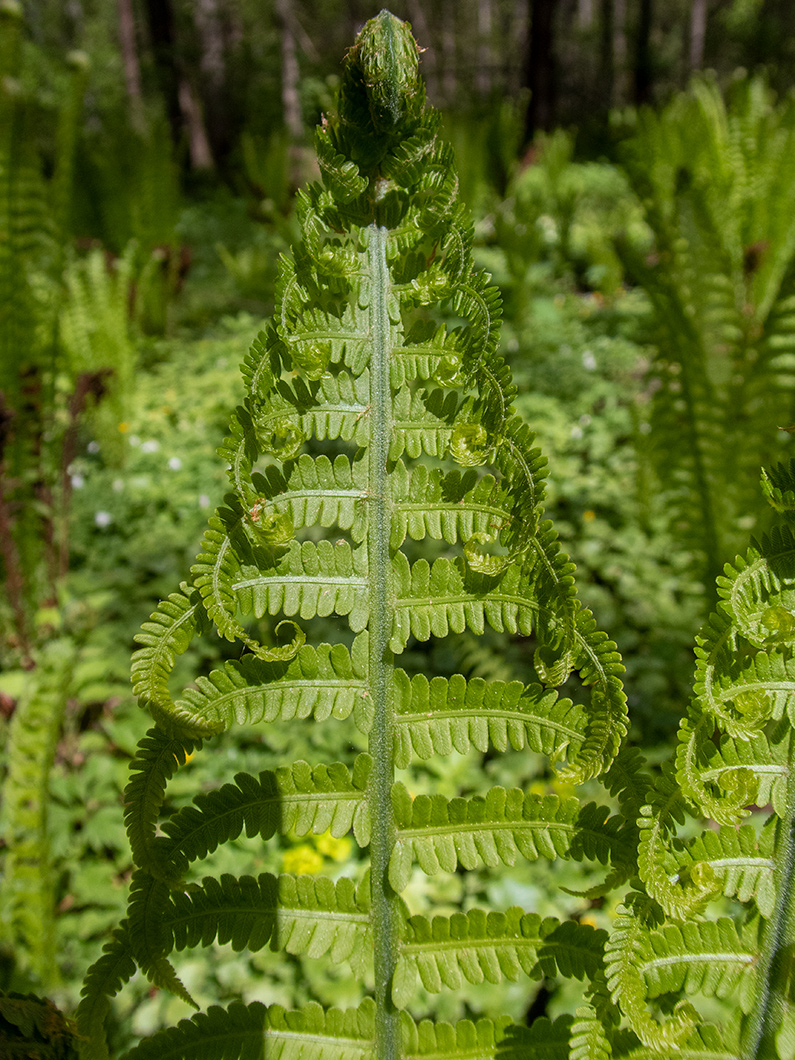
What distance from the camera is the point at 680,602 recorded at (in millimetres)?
2264

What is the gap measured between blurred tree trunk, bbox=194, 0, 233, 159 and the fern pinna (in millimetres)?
10350

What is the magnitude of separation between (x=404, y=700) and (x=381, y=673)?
0.03m

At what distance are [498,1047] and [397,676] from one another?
1.13 ft

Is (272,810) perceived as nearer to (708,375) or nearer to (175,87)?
(708,375)

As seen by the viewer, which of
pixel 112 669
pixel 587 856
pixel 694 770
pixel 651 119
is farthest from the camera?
pixel 651 119

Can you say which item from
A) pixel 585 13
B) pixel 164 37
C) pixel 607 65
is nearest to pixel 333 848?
pixel 164 37

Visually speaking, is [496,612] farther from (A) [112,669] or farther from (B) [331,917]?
(A) [112,669]

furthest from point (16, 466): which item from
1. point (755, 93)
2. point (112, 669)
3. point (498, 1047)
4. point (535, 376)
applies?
point (755, 93)

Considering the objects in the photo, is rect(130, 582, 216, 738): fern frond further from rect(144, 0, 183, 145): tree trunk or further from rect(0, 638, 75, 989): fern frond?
rect(144, 0, 183, 145): tree trunk

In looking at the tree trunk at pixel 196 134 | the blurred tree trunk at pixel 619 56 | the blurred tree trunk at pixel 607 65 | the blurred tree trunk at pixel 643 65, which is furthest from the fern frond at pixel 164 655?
the blurred tree trunk at pixel 607 65

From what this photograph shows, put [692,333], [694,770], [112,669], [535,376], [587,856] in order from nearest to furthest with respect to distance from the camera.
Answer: [694,770], [587,856], [692,333], [112,669], [535,376]

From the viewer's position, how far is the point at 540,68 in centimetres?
688

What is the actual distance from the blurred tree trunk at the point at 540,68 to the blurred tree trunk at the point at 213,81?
4.35 metres

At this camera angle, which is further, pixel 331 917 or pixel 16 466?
pixel 16 466
